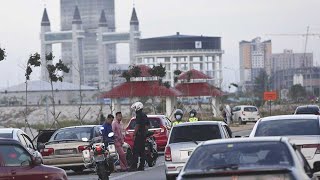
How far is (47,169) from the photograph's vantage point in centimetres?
1672

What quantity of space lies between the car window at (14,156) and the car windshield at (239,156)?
432cm

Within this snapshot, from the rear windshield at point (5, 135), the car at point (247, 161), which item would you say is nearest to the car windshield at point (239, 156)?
the car at point (247, 161)

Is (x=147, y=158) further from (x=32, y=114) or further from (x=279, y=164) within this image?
(x=32, y=114)

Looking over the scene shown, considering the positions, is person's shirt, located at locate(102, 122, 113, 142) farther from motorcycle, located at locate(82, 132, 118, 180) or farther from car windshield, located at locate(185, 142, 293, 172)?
car windshield, located at locate(185, 142, 293, 172)

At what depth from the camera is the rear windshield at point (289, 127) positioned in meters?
20.0

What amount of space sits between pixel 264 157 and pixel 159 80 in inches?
2574

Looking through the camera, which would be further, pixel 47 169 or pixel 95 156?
pixel 95 156

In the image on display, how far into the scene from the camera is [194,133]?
2317 centimetres

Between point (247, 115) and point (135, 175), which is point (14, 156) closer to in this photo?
point (135, 175)

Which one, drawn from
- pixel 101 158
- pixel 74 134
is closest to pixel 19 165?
pixel 101 158

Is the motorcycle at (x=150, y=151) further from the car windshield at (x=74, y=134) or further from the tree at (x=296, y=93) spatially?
the tree at (x=296, y=93)

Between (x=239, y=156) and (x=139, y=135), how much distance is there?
1484 cm

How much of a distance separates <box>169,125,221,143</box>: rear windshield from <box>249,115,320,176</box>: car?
2.84m

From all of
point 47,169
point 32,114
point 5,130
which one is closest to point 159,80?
point 32,114
